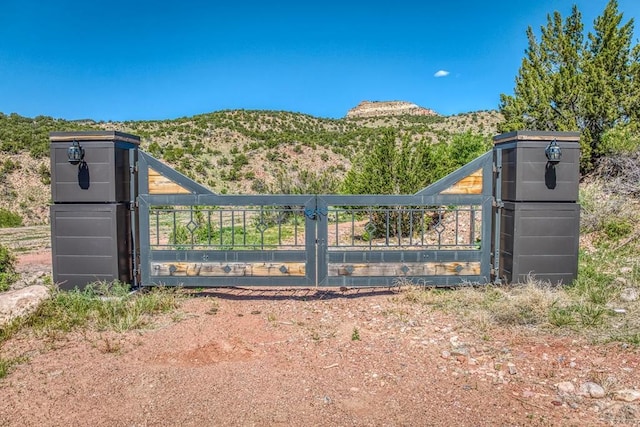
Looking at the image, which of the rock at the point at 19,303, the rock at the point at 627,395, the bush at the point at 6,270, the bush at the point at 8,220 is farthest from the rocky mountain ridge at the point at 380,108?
the rock at the point at 627,395

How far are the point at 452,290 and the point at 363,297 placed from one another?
1.07 m

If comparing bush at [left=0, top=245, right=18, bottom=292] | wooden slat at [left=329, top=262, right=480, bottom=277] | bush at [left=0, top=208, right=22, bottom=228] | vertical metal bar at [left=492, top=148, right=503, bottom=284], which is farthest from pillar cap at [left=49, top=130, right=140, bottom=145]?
bush at [left=0, top=208, right=22, bottom=228]

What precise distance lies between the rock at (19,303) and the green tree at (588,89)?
11.7 metres

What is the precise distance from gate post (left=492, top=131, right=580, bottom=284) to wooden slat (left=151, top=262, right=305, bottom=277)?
8.05 ft

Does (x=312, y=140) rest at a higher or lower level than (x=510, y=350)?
higher

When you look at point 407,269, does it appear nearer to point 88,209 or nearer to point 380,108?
point 88,209

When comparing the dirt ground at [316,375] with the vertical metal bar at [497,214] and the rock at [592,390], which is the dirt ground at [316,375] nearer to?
the rock at [592,390]

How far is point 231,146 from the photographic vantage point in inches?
1329

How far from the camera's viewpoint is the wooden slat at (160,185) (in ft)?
17.4

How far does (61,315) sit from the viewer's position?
4480 mm

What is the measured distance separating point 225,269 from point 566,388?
11.6 feet

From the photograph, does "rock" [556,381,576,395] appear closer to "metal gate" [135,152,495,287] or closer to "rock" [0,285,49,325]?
"metal gate" [135,152,495,287]

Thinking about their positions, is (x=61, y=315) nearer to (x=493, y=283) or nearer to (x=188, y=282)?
(x=188, y=282)

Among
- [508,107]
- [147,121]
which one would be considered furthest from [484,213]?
[147,121]
